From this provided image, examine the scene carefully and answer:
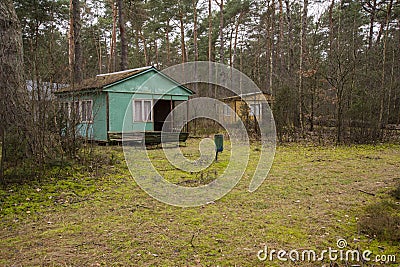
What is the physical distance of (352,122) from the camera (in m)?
12.9

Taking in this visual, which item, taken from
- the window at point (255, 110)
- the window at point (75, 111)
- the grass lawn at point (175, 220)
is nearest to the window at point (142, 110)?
the window at point (255, 110)

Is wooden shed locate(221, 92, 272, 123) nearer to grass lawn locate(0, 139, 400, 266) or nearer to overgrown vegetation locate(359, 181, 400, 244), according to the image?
grass lawn locate(0, 139, 400, 266)

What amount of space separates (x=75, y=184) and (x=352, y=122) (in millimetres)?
11155

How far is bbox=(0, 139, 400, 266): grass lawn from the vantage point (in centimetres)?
335

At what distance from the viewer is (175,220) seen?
4.45 m

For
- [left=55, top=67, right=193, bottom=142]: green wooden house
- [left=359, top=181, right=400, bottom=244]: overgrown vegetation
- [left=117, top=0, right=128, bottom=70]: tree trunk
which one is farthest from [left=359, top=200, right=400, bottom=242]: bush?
[left=117, top=0, right=128, bottom=70]: tree trunk

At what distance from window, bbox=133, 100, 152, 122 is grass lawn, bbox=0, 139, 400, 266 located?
6.38 metres

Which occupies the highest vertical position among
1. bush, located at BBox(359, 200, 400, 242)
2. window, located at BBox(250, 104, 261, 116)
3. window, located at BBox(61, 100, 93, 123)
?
window, located at BBox(250, 104, 261, 116)

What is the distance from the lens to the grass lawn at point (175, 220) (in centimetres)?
Result: 335

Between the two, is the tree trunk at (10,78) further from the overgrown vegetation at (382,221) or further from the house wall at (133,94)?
the house wall at (133,94)

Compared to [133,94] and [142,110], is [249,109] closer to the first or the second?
[142,110]

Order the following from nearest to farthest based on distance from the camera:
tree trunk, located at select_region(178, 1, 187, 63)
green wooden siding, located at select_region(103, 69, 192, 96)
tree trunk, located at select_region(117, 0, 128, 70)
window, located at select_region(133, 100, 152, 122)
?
green wooden siding, located at select_region(103, 69, 192, 96) < window, located at select_region(133, 100, 152, 122) < tree trunk, located at select_region(117, 0, 128, 70) < tree trunk, located at select_region(178, 1, 187, 63)

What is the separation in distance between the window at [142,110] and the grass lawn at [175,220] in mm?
6384

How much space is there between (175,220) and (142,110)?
1000 centimetres
